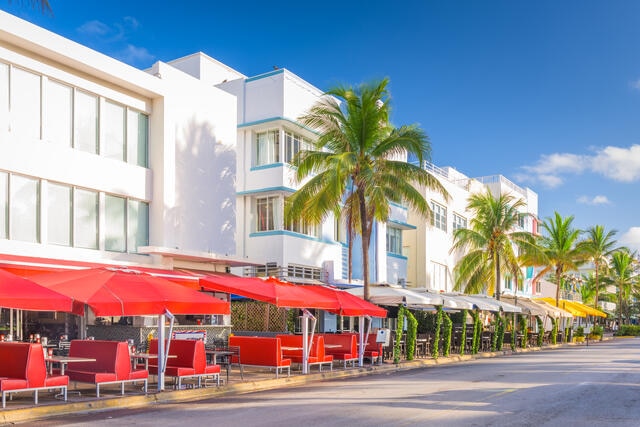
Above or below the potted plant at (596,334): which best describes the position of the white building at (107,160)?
above

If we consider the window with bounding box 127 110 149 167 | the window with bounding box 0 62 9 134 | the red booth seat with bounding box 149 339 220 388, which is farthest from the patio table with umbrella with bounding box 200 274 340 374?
the window with bounding box 0 62 9 134

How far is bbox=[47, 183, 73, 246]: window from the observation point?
20.7 metres


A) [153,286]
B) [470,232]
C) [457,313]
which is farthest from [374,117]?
[457,313]

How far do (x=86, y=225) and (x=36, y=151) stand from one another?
2.81 metres

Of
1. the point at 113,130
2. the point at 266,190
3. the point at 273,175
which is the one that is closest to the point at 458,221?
the point at 273,175

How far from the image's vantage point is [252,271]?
29609 mm

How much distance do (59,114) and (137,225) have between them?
14.8 feet

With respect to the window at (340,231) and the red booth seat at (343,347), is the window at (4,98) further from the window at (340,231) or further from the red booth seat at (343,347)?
the window at (340,231)

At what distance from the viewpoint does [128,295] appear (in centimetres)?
1452

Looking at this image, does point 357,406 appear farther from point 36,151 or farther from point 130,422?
point 36,151

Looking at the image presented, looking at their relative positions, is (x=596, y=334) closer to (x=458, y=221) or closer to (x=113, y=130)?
(x=458, y=221)

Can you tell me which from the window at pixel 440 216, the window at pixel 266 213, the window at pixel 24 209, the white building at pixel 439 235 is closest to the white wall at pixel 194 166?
the window at pixel 266 213

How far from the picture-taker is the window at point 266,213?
99.7 feet

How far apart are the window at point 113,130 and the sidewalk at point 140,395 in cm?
792
